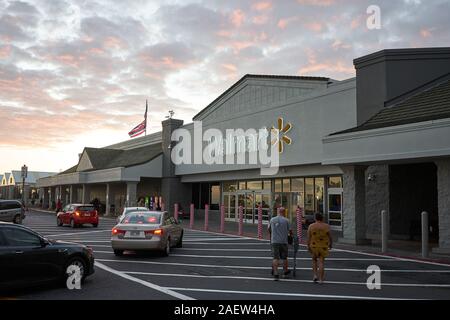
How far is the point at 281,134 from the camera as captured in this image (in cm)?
2711

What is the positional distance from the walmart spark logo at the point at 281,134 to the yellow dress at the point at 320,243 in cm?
1629

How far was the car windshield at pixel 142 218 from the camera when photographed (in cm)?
1424

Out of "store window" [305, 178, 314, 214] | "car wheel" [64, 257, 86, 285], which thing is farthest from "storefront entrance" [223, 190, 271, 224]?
"car wheel" [64, 257, 86, 285]

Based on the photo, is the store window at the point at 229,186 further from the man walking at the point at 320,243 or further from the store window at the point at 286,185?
the man walking at the point at 320,243

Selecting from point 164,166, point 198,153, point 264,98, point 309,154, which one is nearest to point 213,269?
point 309,154

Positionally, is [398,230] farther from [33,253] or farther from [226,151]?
[33,253]

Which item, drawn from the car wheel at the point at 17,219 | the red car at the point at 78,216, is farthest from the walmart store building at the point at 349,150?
the car wheel at the point at 17,219

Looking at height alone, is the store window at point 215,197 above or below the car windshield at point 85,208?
above

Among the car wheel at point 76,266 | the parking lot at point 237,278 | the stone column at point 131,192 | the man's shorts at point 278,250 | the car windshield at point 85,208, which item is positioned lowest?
the parking lot at point 237,278

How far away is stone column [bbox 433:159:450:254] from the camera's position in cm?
1539

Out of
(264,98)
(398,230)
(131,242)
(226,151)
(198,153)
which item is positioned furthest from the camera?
(198,153)

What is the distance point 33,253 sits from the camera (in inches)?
344

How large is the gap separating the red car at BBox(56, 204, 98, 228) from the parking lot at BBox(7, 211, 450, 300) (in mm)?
12073
